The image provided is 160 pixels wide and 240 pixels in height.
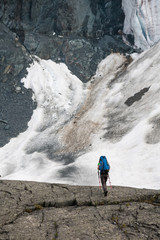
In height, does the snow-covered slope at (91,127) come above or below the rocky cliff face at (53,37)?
below

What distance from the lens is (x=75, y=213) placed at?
9.55 meters

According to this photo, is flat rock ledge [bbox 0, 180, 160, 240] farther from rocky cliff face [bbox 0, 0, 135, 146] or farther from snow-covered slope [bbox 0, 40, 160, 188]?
rocky cliff face [bbox 0, 0, 135, 146]

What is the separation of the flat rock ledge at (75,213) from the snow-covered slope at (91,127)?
17.8ft

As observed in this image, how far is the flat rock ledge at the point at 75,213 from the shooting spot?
8016mm

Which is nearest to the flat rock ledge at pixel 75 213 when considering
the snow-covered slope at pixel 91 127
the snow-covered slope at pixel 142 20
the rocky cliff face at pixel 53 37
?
the snow-covered slope at pixel 91 127

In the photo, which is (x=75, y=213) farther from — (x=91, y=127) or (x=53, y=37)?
(x=53, y=37)

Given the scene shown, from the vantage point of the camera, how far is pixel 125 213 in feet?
30.9

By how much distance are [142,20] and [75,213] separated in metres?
50.7

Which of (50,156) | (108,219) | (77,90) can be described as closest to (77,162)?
(50,156)

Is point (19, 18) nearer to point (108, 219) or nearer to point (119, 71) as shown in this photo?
point (119, 71)

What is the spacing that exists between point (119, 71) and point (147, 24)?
15309 millimetres

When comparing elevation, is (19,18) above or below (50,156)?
above

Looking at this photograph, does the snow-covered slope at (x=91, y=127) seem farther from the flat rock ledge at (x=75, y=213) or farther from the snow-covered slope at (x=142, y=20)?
the snow-covered slope at (x=142, y=20)

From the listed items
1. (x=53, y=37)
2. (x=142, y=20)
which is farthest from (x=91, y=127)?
(x=142, y=20)
